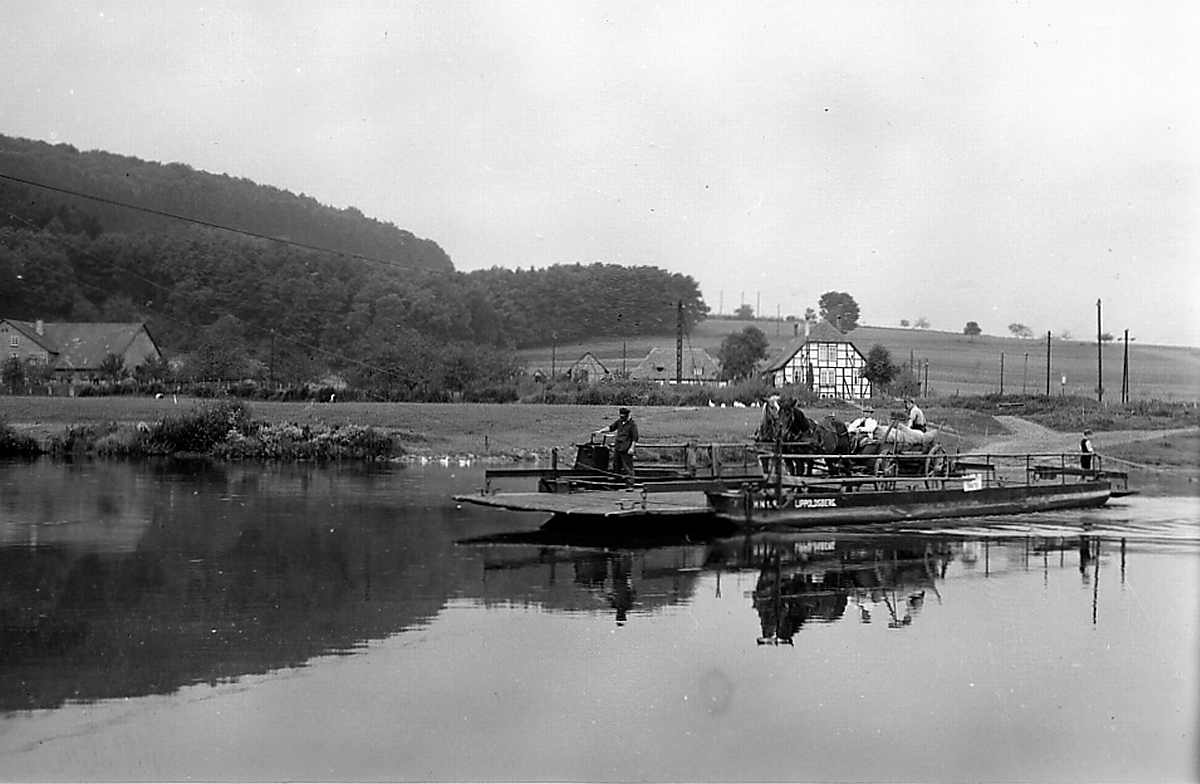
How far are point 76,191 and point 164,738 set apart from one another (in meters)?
39.0

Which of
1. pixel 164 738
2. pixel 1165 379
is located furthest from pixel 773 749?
pixel 1165 379

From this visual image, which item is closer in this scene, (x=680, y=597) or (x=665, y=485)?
(x=680, y=597)

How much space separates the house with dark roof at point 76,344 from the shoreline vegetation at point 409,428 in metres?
20.0

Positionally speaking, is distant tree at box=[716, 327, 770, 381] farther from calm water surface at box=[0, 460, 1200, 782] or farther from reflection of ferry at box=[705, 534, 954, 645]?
calm water surface at box=[0, 460, 1200, 782]

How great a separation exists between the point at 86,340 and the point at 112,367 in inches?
458

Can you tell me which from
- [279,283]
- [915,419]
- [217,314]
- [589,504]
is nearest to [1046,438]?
[915,419]

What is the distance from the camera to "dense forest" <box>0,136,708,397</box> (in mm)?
39781

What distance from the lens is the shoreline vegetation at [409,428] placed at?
3653 centimetres

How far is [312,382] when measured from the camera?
53281 millimetres

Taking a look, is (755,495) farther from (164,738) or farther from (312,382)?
(312,382)

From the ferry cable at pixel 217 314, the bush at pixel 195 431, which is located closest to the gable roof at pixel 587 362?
the ferry cable at pixel 217 314

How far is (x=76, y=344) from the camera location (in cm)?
7012

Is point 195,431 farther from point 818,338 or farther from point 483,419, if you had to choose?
point 818,338

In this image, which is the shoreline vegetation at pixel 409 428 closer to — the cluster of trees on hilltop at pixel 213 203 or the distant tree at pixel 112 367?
the cluster of trees on hilltop at pixel 213 203
